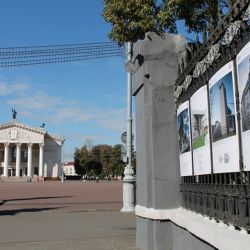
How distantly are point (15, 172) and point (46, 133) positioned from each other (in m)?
13.9

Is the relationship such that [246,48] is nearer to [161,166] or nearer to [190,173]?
[190,173]

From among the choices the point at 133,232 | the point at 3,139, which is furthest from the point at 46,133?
the point at 133,232

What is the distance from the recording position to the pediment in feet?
442

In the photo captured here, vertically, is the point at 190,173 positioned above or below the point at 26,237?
above

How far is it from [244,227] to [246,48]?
63.7 inches

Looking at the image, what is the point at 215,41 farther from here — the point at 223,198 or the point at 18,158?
the point at 18,158

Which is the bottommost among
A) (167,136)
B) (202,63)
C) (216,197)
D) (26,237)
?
(26,237)

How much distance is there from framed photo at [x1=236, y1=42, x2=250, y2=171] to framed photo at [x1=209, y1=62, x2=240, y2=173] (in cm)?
16

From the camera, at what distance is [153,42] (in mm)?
8102

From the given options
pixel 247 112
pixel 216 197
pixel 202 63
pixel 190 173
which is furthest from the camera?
pixel 190 173

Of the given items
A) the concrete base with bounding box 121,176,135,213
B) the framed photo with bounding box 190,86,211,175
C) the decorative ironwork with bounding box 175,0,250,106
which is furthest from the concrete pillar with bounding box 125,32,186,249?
the concrete base with bounding box 121,176,135,213

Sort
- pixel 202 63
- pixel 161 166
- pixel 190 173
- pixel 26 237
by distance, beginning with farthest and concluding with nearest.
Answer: pixel 26 237 < pixel 161 166 < pixel 190 173 < pixel 202 63

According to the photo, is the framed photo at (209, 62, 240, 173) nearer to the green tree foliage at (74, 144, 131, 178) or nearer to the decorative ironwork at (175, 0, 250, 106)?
the decorative ironwork at (175, 0, 250, 106)

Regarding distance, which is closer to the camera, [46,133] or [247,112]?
[247,112]
